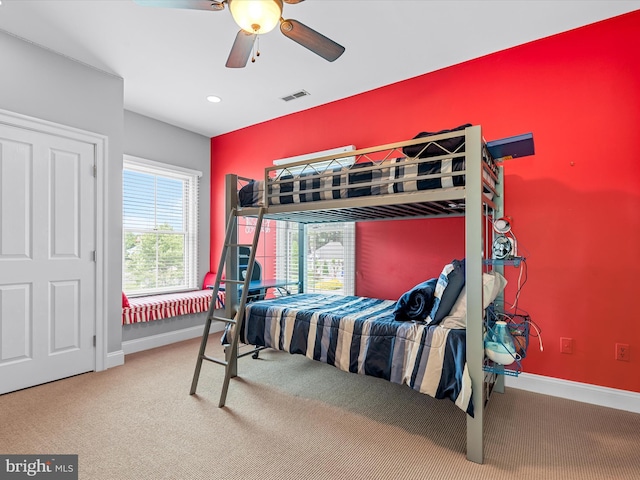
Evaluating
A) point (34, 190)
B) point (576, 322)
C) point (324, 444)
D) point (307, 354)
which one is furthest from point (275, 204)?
point (576, 322)

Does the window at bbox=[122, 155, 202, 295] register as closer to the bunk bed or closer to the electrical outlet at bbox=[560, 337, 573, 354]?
the bunk bed

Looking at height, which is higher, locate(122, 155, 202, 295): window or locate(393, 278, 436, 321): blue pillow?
locate(122, 155, 202, 295): window

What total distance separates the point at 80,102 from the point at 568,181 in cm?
432

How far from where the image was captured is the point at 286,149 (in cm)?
438

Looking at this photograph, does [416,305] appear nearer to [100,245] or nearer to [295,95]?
[295,95]

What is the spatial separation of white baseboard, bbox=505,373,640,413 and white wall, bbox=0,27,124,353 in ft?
12.6

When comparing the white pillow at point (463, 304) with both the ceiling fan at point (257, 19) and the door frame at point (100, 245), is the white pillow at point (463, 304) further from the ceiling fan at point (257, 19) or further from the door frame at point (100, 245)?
the door frame at point (100, 245)

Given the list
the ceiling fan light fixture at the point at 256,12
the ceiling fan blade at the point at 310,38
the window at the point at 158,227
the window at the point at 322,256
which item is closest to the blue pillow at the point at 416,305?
the window at the point at 322,256

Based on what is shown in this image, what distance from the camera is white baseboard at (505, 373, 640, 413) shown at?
2.44 metres

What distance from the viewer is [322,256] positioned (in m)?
4.07

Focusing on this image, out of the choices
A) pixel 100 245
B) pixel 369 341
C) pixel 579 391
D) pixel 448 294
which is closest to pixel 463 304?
pixel 448 294

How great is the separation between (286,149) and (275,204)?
66.3 inches

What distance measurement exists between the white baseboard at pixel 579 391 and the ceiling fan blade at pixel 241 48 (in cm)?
323

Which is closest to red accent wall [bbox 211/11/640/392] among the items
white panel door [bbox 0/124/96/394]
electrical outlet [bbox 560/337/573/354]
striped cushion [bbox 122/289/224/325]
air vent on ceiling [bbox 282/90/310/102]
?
electrical outlet [bbox 560/337/573/354]
